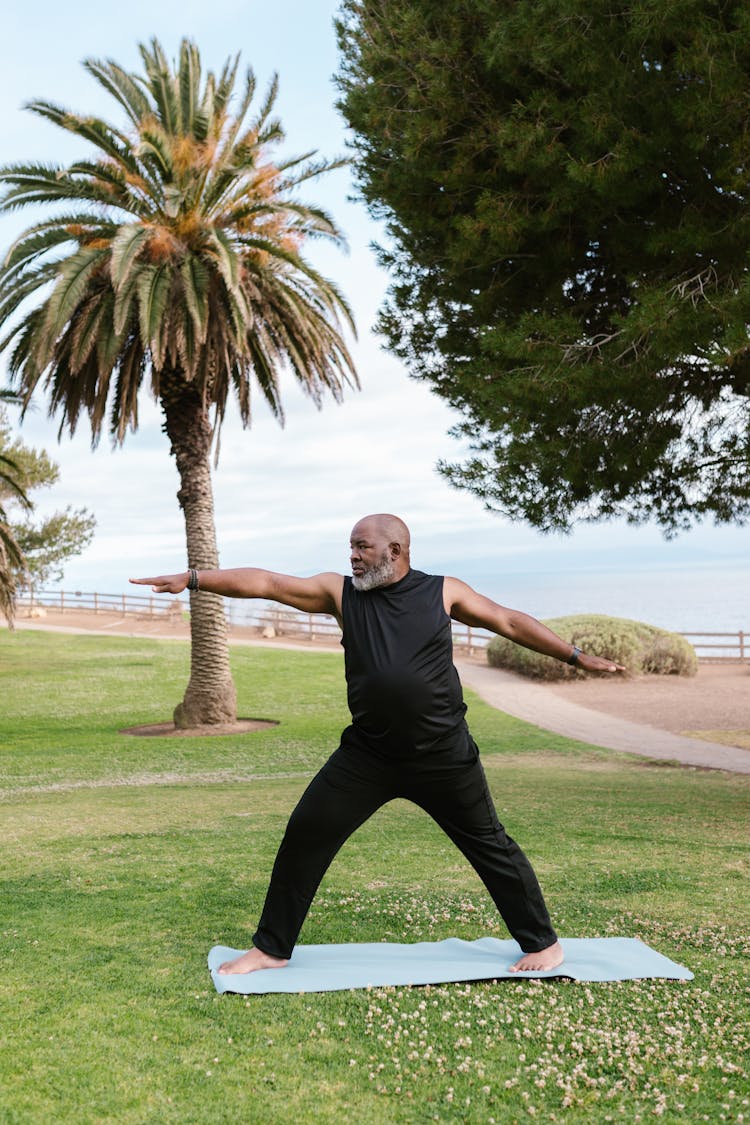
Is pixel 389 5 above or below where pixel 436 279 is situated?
Result: above

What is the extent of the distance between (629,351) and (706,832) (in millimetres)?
4147

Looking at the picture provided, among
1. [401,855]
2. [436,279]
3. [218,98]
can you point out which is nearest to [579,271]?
[436,279]

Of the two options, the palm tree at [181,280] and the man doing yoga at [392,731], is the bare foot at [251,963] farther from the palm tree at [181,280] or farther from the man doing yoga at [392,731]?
the palm tree at [181,280]

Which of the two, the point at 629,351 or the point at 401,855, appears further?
the point at 629,351

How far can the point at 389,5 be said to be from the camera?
10.1 meters

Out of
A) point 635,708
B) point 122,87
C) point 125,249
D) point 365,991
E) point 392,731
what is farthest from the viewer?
point 635,708

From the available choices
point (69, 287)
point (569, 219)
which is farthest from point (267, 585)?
point (69, 287)

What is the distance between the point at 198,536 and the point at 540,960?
15.7 meters

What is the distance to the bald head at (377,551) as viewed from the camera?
178 inches

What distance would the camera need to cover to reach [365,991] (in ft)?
14.2

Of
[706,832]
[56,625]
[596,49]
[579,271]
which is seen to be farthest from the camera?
[56,625]

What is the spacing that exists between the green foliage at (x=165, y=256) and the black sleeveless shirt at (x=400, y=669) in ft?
44.8

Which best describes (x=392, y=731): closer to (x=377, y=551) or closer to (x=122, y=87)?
(x=377, y=551)

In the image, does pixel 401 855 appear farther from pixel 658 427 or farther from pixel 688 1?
pixel 688 1
